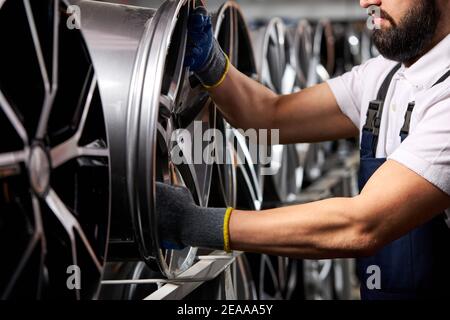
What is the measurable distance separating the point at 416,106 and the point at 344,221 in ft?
1.09

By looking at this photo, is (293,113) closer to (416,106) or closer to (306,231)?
(416,106)

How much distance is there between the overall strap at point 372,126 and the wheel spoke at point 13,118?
0.94 m

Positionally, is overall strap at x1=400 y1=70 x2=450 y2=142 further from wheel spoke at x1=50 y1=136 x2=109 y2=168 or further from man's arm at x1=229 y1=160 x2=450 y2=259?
wheel spoke at x1=50 y1=136 x2=109 y2=168

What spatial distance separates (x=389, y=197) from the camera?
1.24 meters

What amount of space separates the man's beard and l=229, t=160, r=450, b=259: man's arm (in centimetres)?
34

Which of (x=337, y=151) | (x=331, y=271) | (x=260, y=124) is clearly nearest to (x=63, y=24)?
(x=260, y=124)

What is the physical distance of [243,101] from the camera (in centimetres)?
166

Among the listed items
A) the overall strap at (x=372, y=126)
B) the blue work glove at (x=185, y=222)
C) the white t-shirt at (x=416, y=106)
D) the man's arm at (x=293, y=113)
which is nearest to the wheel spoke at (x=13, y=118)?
the blue work glove at (x=185, y=222)

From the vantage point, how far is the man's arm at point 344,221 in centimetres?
122

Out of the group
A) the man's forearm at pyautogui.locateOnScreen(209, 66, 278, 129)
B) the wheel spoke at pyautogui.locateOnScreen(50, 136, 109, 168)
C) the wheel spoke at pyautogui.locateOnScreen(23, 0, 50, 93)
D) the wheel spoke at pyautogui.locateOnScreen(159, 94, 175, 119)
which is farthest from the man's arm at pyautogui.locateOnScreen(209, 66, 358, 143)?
the wheel spoke at pyautogui.locateOnScreen(23, 0, 50, 93)

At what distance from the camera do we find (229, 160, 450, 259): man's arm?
1219 mm

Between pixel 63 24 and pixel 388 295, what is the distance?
95cm

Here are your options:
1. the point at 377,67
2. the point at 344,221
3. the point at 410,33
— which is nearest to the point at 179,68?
the point at 344,221
